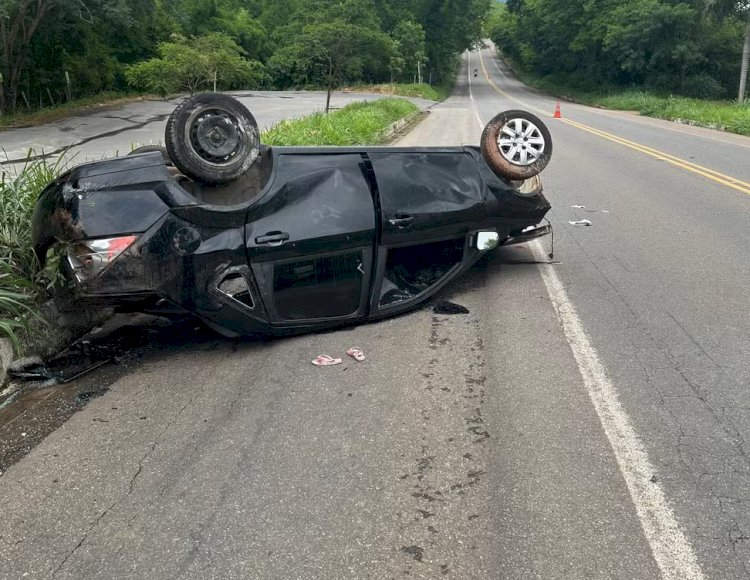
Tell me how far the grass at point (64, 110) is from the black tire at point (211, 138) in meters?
18.2

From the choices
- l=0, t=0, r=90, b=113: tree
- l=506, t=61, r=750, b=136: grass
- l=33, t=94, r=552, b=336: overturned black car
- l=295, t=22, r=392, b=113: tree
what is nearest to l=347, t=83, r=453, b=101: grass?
l=506, t=61, r=750, b=136: grass

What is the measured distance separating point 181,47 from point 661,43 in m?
47.2

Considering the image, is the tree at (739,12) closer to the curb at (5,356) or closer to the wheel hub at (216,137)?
the wheel hub at (216,137)

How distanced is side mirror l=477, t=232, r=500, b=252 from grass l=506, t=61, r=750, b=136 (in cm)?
2212

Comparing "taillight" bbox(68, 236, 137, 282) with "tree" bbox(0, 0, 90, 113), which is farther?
"tree" bbox(0, 0, 90, 113)

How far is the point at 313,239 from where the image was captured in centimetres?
478

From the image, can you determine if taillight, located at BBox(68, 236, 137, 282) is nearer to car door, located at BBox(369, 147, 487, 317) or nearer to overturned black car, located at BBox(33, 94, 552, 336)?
overturned black car, located at BBox(33, 94, 552, 336)

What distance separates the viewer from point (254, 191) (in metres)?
4.98

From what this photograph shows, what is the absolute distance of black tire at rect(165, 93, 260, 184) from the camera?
4.54 m

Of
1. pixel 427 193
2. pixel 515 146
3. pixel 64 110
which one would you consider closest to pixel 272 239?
pixel 427 193

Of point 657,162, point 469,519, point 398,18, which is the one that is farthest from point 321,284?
point 398,18

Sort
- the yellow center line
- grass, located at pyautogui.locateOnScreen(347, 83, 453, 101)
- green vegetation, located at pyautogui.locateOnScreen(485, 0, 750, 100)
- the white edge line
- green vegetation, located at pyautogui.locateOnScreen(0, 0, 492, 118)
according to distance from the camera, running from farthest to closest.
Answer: grass, located at pyautogui.locateOnScreen(347, 83, 453, 101)
green vegetation, located at pyautogui.locateOnScreen(485, 0, 750, 100)
green vegetation, located at pyautogui.locateOnScreen(0, 0, 492, 118)
the yellow center line
the white edge line

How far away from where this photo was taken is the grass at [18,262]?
14.8 ft

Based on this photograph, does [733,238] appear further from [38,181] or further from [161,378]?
[38,181]
